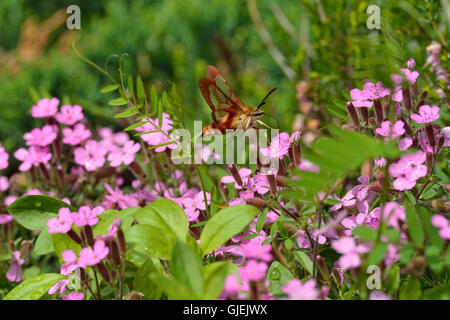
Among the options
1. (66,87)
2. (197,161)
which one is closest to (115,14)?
(66,87)

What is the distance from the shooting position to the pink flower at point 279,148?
746 millimetres

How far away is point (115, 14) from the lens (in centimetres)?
268

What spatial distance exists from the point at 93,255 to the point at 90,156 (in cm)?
42

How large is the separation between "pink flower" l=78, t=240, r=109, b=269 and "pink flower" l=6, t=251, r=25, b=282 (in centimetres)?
31

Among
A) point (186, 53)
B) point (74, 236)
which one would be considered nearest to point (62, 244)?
point (74, 236)

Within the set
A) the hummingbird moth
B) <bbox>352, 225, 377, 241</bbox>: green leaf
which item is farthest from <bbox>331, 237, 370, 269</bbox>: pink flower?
the hummingbird moth

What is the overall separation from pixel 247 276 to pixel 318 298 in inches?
3.6

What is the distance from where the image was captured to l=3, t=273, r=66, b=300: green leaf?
2.22 feet

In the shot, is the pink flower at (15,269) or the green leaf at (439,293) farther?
the pink flower at (15,269)

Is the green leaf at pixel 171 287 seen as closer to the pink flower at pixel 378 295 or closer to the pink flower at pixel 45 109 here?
the pink flower at pixel 378 295

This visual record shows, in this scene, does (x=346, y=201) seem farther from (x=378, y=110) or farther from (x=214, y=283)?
(x=214, y=283)

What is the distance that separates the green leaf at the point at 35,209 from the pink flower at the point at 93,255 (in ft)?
0.58

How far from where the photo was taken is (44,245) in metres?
0.76

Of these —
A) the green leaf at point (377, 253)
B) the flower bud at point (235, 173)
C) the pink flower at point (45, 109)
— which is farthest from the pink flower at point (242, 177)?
the pink flower at point (45, 109)
